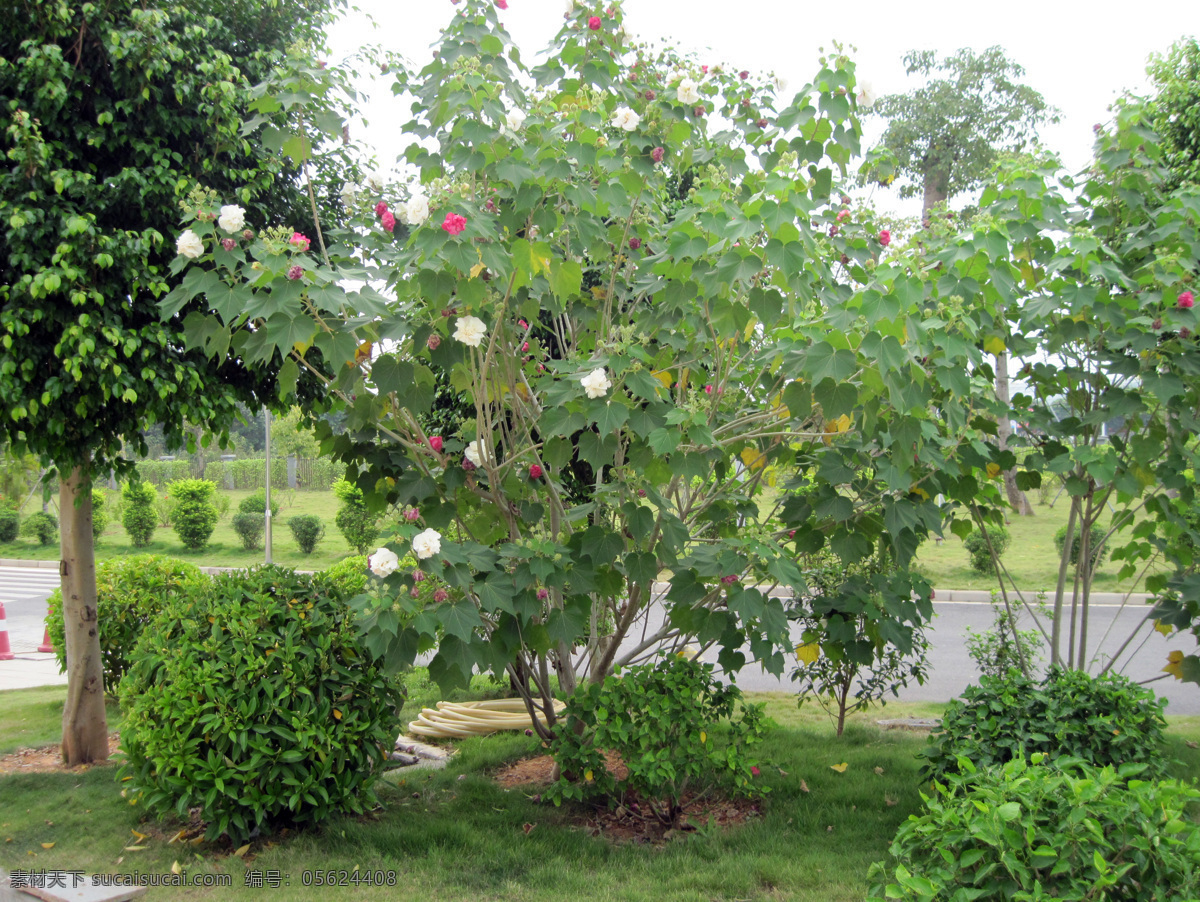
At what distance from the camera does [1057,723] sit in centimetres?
322

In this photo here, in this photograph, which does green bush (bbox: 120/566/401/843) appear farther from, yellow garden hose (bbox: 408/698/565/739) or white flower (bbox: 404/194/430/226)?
white flower (bbox: 404/194/430/226)

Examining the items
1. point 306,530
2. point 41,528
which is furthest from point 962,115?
A: point 41,528

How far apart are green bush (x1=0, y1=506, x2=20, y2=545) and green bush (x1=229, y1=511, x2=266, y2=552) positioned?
7.63 metres

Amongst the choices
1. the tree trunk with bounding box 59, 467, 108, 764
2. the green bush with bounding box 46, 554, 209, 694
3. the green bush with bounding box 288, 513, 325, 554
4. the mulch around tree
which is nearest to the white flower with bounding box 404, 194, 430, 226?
the mulch around tree

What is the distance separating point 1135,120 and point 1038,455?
1.63m

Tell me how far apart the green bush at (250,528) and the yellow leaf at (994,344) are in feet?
60.8

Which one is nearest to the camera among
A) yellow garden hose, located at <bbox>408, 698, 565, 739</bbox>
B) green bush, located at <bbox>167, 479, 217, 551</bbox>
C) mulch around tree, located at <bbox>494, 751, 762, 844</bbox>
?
mulch around tree, located at <bbox>494, 751, 762, 844</bbox>

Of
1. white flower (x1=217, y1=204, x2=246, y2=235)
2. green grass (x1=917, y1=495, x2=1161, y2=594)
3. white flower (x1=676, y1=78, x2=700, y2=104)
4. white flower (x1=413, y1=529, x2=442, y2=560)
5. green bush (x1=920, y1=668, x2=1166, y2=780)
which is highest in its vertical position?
white flower (x1=676, y1=78, x2=700, y2=104)

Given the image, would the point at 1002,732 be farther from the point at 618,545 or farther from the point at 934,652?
the point at 934,652

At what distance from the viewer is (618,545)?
11.3 feet

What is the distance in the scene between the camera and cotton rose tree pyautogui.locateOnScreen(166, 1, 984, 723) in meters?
2.92

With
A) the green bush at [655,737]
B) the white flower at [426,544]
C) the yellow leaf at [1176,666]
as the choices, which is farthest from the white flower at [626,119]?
the yellow leaf at [1176,666]

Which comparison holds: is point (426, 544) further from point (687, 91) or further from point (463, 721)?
point (463, 721)

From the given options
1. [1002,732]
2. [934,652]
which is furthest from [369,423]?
[934,652]
